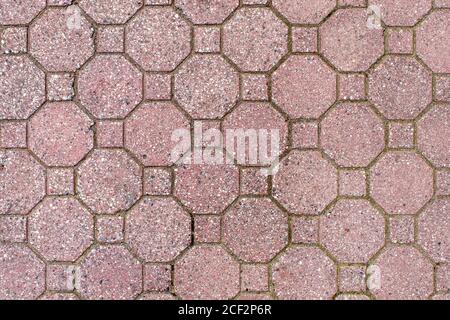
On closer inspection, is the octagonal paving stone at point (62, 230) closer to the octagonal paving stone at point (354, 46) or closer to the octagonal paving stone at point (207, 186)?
the octagonal paving stone at point (207, 186)

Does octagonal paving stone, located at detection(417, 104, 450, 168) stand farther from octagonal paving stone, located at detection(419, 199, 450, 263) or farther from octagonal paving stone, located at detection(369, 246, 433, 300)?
octagonal paving stone, located at detection(369, 246, 433, 300)

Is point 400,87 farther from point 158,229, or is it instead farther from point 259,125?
point 158,229

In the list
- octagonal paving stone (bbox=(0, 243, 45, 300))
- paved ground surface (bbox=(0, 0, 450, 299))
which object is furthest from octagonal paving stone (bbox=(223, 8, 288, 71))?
octagonal paving stone (bbox=(0, 243, 45, 300))

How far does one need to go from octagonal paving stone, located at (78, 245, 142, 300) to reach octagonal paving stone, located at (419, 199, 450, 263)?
127 centimetres

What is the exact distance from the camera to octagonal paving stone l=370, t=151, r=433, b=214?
2.09 meters

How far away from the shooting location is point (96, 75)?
212cm

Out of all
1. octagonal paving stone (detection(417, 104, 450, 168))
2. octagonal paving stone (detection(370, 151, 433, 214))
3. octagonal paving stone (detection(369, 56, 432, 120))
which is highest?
octagonal paving stone (detection(369, 56, 432, 120))

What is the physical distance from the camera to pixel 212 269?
2.10 meters

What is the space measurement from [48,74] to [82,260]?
0.85 m

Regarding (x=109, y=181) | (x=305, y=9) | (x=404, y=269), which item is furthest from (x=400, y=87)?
(x=109, y=181)

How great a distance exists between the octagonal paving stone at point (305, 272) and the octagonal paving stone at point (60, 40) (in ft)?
4.20

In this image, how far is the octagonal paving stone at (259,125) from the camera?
2104 millimetres

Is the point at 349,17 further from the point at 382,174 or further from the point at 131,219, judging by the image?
the point at 131,219

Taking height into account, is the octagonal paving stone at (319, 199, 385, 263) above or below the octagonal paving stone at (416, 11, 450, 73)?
below
